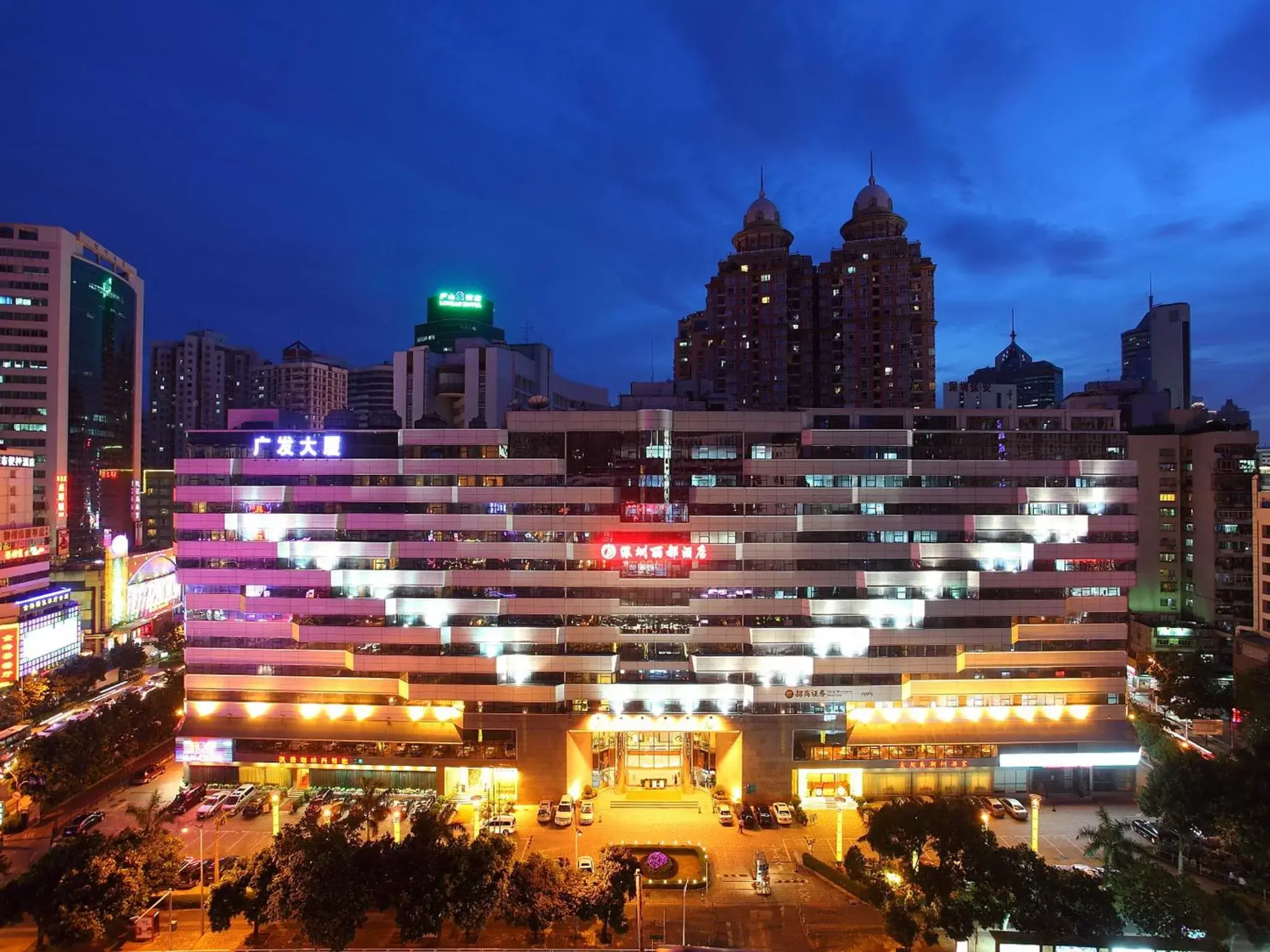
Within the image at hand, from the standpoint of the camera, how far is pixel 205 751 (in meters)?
53.2

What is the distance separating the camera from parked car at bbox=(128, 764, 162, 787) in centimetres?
5497

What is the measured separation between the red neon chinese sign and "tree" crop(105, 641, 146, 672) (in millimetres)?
65192

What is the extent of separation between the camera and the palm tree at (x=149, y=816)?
3750cm

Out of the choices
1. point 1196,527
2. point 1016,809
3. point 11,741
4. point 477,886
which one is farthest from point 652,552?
point 1196,527

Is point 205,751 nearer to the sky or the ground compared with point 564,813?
nearer to the sky

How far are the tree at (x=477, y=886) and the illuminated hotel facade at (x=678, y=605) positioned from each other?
16.1 metres

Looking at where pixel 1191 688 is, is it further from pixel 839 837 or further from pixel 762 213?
pixel 762 213

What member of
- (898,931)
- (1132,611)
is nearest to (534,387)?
(898,931)

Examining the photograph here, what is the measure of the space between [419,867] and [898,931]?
23.0m

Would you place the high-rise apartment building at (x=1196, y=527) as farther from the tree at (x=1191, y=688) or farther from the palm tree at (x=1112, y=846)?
the palm tree at (x=1112, y=846)

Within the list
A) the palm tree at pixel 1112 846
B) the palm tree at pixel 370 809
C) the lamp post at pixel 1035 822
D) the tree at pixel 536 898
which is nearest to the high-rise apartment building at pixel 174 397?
the palm tree at pixel 370 809

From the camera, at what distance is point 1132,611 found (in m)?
83.2

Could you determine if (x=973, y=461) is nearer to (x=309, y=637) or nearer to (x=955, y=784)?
(x=955, y=784)

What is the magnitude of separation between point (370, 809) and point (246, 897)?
28.4ft
